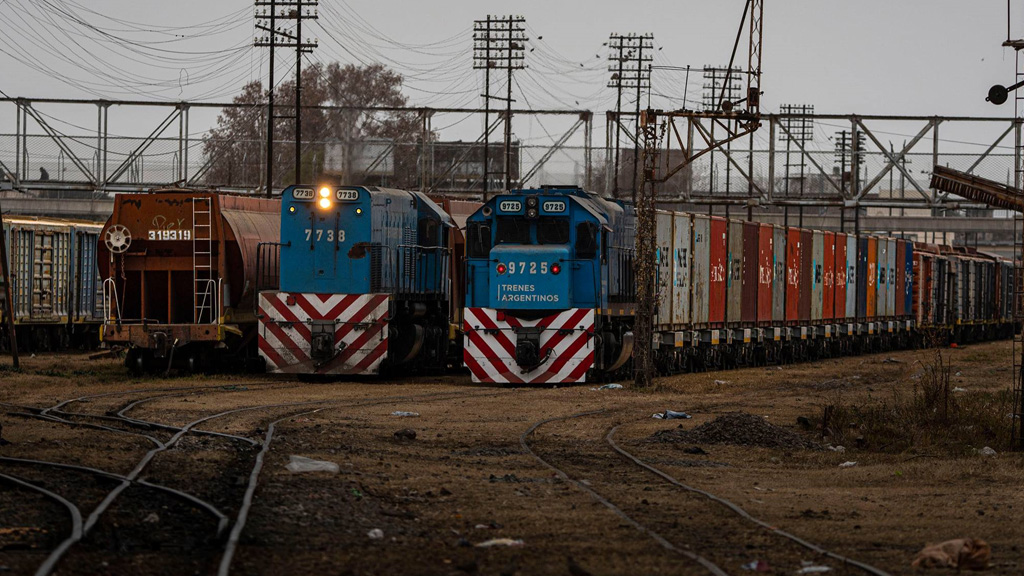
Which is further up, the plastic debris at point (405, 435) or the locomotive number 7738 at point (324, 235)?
the locomotive number 7738 at point (324, 235)

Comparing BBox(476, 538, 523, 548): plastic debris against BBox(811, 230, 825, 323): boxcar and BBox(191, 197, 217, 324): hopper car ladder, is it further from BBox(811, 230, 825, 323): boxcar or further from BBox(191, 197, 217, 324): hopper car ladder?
BBox(811, 230, 825, 323): boxcar

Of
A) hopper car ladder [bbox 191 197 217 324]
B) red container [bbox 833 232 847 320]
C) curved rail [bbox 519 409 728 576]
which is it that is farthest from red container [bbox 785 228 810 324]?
curved rail [bbox 519 409 728 576]

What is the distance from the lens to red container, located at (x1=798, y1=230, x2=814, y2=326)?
117 feet

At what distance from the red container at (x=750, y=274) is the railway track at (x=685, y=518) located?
1802 cm

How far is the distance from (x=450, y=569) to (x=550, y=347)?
15.0m

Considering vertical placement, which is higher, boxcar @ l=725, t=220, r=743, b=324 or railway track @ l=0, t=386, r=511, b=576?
boxcar @ l=725, t=220, r=743, b=324

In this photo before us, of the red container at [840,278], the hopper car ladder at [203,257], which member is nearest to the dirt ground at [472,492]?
the hopper car ladder at [203,257]

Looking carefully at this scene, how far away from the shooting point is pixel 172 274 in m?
23.2

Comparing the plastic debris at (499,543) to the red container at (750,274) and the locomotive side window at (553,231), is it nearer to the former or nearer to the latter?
the locomotive side window at (553,231)

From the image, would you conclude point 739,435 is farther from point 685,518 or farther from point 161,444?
point 161,444

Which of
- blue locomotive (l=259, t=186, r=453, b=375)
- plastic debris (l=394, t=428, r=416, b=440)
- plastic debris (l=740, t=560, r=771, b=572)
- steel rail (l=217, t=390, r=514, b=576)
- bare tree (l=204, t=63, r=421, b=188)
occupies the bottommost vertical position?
plastic debris (l=740, t=560, r=771, b=572)

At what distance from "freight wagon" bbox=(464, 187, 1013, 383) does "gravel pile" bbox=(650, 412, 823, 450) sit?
538 centimetres

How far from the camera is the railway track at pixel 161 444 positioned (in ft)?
25.7

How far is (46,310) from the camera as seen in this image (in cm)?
3139
